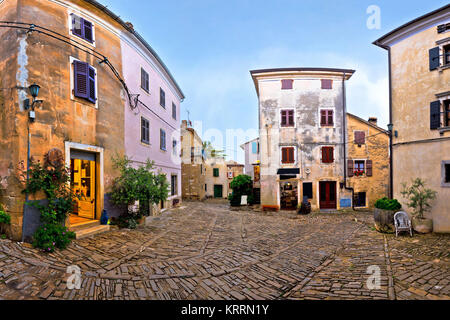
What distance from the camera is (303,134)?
17531 mm

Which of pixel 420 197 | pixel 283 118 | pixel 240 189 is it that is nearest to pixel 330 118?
pixel 283 118

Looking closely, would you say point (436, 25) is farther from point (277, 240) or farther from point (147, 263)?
point (147, 263)

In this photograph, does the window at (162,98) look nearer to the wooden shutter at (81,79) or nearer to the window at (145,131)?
the window at (145,131)

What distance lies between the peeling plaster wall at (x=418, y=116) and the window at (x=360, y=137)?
7.03m

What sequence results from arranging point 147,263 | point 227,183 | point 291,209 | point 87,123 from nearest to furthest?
point 147,263, point 87,123, point 291,209, point 227,183

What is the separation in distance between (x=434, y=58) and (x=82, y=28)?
1485cm

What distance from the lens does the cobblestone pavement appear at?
4188 millimetres

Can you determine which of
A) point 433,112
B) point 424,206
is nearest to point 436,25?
point 433,112

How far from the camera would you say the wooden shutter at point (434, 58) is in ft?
30.4

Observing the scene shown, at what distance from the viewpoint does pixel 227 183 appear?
110ft

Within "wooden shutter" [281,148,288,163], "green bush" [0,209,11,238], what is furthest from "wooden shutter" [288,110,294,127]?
"green bush" [0,209,11,238]

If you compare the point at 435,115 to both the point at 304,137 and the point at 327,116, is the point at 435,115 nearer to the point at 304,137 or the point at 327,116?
the point at 327,116
